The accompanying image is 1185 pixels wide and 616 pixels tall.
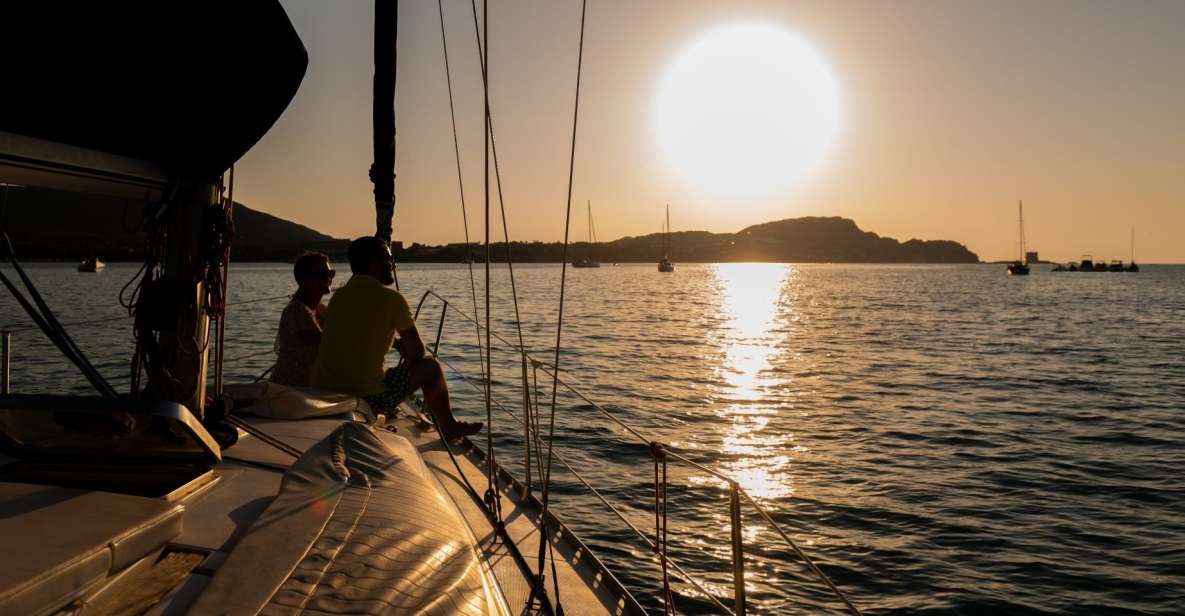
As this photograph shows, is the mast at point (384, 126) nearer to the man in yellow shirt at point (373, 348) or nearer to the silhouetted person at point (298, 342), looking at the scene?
the silhouetted person at point (298, 342)

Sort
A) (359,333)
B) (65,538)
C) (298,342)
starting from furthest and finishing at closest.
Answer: (298,342)
(359,333)
(65,538)

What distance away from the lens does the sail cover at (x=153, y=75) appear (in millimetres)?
2568

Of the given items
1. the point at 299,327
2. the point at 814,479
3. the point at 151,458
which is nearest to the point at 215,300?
the point at 151,458

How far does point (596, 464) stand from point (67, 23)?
8902mm

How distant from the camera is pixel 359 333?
4.76 meters

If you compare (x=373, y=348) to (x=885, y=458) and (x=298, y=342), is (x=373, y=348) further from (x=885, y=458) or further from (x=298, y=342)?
(x=885, y=458)

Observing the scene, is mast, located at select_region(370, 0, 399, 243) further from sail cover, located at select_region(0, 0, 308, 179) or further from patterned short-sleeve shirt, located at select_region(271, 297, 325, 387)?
sail cover, located at select_region(0, 0, 308, 179)

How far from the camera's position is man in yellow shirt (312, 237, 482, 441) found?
473 cm

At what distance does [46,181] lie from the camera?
9.20ft

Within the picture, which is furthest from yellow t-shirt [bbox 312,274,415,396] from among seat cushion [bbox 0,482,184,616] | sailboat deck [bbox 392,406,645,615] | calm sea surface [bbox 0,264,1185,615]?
calm sea surface [bbox 0,264,1185,615]

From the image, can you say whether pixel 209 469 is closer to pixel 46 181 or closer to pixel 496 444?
pixel 46 181

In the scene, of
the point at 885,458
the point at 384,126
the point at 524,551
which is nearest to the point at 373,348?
the point at 524,551

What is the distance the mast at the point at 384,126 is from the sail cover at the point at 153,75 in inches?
126

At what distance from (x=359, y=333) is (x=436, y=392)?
572 mm
